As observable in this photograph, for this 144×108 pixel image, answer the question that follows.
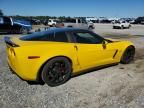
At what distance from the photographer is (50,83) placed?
5484 millimetres

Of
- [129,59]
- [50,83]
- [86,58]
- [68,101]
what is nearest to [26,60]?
[50,83]

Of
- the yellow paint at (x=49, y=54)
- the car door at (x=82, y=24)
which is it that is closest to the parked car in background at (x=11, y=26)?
the car door at (x=82, y=24)

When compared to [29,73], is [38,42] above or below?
above

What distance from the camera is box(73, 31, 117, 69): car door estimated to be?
6.00 metres

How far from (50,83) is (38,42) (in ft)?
3.44

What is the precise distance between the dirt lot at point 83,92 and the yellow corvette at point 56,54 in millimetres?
289

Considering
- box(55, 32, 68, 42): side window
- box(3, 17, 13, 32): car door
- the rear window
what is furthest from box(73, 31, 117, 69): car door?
box(3, 17, 13, 32): car door

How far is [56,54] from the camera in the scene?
543cm

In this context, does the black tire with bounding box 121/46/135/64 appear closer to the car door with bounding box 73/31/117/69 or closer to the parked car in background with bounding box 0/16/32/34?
the car door with bounding box 73/31/117/69

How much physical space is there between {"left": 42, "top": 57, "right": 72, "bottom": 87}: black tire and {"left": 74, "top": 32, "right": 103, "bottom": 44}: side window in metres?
0.81

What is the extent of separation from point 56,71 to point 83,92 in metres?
0.88

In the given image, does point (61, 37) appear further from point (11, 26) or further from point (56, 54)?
point (11, 26)

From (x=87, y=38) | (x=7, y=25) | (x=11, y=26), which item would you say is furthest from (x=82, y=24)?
(x=87, y=38)

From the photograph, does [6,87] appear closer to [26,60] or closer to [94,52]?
[26,60]
